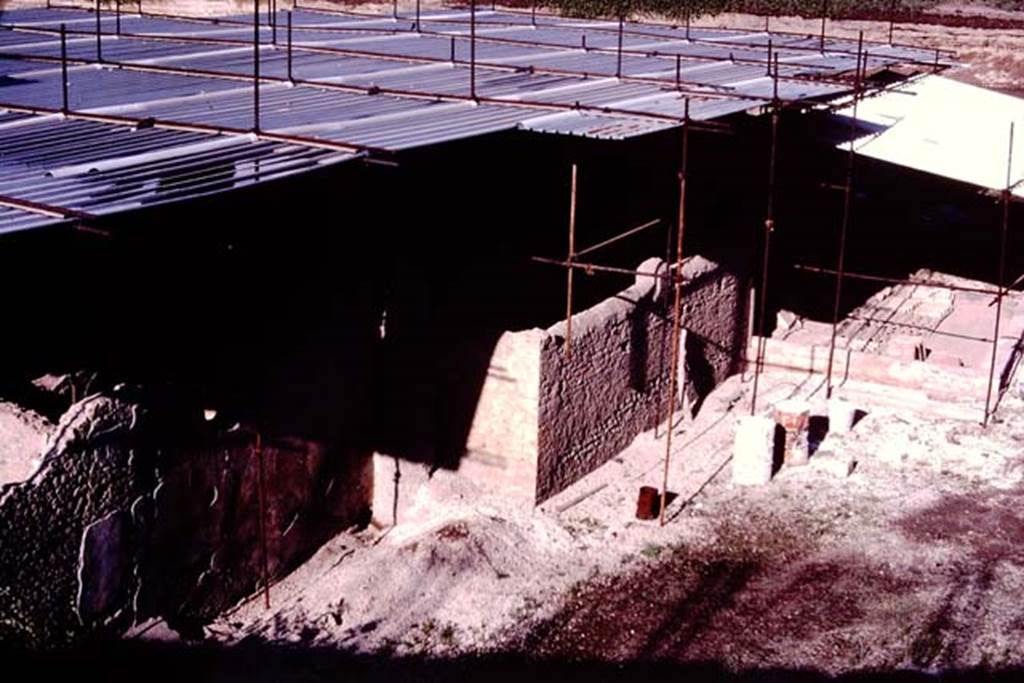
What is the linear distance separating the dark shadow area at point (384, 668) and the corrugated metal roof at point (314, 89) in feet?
11.5

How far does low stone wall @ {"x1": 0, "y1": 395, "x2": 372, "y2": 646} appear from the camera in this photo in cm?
829

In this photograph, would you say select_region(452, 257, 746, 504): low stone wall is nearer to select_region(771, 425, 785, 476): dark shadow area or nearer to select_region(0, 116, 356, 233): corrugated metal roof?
select_region(771, 425, 785, 476): dark shadow area

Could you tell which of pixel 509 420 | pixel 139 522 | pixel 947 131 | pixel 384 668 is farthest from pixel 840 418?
pixel 139 522

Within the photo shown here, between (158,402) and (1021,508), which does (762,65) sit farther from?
(158,402)

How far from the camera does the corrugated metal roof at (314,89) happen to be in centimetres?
905

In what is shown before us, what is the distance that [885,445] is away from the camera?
13086 millimetres

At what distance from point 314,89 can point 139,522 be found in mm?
6060

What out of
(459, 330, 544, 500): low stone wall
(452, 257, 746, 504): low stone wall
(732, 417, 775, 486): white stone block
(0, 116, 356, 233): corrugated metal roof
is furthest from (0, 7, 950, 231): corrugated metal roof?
(732, 417, 775, 486): white stone block

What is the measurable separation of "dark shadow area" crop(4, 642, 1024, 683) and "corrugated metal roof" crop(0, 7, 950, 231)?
351 centimetres

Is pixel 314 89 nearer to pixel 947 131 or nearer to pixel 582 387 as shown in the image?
pixel 582 387

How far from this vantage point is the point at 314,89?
13492 millimetres

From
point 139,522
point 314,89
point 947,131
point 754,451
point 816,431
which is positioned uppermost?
point 314,89

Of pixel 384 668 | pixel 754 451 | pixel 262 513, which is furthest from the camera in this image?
pixel 754 451

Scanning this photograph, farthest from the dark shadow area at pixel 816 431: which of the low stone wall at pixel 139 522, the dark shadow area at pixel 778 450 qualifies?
the low stone wall at pixel 139 522
